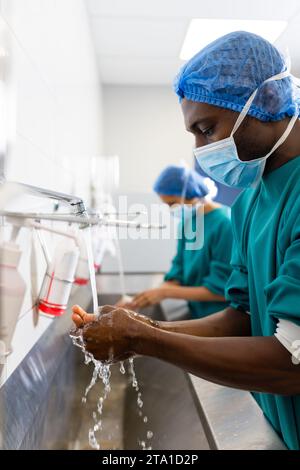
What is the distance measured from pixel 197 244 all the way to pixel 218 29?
910 millimetres

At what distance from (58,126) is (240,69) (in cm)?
97

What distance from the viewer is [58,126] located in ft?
5.08

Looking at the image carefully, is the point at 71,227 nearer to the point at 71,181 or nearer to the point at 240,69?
the point at 240,69

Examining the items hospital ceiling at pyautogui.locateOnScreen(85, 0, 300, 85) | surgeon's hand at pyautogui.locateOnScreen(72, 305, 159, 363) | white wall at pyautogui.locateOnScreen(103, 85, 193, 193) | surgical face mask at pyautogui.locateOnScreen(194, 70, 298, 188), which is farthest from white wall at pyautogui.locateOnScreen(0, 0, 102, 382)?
white wall at pyautogui.locateOnScreen(103, 85, 193, 193)

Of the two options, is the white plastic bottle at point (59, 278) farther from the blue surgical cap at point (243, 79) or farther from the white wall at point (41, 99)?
the blue surgical cap at point (243, 79)


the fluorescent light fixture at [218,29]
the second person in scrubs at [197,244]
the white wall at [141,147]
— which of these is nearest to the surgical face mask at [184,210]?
the second person in scrubs at [197,244]

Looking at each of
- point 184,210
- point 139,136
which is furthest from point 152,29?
point 139,136

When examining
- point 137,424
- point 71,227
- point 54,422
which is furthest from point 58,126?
point 137,424

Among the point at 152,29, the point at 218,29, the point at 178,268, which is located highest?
the point at 152,29

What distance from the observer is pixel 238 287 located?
37.8 inches

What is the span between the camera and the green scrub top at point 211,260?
169cm

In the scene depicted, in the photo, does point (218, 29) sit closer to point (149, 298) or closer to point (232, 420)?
point (149, 298)

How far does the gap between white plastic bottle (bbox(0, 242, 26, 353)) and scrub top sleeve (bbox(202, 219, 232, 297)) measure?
969 millimetres

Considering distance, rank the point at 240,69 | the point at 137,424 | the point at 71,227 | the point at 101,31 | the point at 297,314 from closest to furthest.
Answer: the point at 297,314, the point at 240,69, the point at 71,227, the point at 137,424, the point at 101,31
